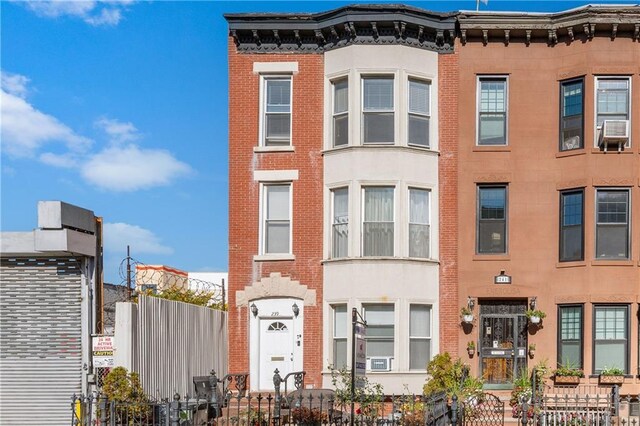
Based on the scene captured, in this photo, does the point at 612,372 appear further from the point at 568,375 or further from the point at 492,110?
the point at 492,110

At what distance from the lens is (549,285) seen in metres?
25.7

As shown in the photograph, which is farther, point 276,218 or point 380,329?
point 276,218

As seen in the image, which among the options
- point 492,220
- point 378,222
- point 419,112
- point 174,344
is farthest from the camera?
point 419,112

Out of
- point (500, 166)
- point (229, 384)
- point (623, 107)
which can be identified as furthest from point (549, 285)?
point (229, 384)

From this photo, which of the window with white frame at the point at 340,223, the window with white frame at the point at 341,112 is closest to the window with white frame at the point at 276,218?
the window with white frame at the point at 340,223

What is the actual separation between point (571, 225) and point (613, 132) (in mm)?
2824

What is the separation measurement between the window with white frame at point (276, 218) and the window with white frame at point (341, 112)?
2008 mm

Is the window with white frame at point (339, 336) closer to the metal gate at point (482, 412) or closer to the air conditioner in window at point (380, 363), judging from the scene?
the air conditioner in window at point (380, 363)

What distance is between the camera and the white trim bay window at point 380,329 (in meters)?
25.4

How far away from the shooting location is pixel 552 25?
26031 mm

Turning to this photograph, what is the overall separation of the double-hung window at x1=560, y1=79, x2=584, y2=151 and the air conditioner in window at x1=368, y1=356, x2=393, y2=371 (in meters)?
7.80

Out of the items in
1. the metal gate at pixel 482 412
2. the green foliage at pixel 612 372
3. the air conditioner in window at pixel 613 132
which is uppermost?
the air conditioner in window at pixel 613 132

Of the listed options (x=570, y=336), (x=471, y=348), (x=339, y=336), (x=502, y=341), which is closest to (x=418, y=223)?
(x=471, y=348)

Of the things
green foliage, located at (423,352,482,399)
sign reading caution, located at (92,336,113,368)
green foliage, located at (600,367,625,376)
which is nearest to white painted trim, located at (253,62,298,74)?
green foliage, located at (423,352,482,399)
